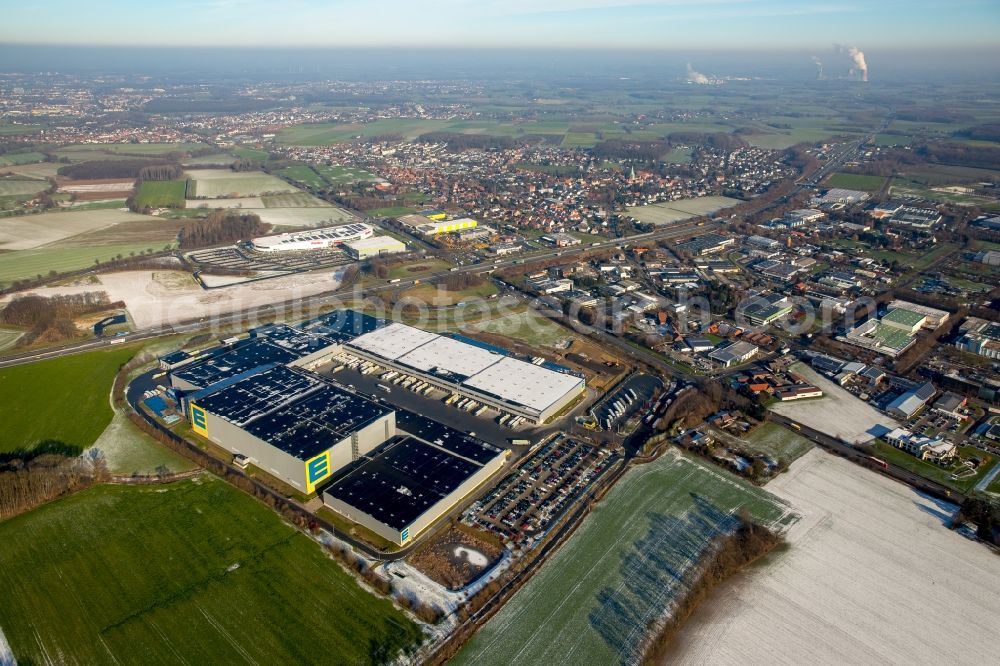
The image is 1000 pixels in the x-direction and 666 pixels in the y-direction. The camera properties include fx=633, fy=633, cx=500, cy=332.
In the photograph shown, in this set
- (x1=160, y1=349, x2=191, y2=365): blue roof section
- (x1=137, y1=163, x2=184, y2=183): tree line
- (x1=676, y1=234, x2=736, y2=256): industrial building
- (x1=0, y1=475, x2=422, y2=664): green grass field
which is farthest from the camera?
(x1=137, y1=163, x2=184, y2=183): tree line

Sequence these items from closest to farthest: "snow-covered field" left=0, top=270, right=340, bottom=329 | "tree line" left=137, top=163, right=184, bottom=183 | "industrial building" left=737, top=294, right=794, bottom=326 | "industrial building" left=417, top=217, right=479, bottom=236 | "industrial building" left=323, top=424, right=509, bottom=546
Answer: "industrial building" left=323, top=424, right=509, bottom=546 → "industrial building" left=737, top=294, right=794, bottom=326 → "snow-covered field" left=0, top=270, right=340, bottom=329 → "industrial building" left=417, top=217, right=479, bottom=236 → "tree line" left=137, top=163, right=184, bottom=183

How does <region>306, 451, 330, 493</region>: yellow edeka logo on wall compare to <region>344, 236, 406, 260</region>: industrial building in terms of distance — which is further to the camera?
<region>344, 236, 406, 260</region>: industrial building

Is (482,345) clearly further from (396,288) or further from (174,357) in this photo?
(174,357)

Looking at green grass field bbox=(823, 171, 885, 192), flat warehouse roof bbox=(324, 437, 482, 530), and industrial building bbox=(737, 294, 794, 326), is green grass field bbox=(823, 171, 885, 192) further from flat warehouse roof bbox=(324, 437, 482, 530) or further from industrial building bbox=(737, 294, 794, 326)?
flat warehouse roof bbox=(324, 437, 482, 530)

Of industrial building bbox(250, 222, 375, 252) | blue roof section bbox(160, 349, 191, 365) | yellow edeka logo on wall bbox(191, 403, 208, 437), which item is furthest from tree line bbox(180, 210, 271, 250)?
yellow edeka logo on wall bbox(191, 403, 208, 437)

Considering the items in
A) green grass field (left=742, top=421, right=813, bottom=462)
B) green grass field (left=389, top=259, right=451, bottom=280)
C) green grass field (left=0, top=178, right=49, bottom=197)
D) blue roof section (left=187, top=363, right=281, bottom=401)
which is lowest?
green grass field (left=742, top=421, right=813, bottom=462)

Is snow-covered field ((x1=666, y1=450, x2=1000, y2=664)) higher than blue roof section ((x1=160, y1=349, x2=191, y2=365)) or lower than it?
lower
